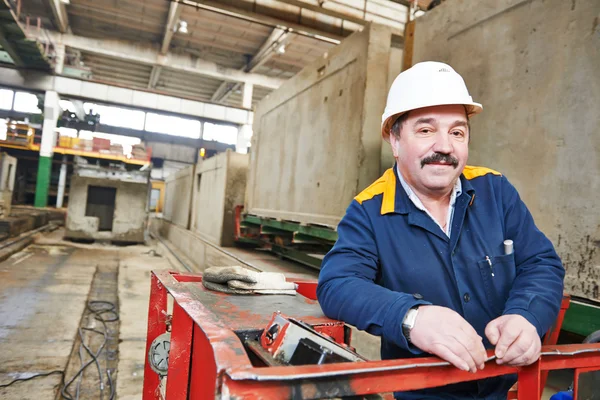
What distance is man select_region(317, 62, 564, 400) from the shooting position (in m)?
1.34

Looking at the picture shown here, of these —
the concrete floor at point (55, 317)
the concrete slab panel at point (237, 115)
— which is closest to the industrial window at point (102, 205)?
the concrete floor at point (55, 317)

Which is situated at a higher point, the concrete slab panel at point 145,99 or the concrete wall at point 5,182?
the concrete slab panel at point 145,99

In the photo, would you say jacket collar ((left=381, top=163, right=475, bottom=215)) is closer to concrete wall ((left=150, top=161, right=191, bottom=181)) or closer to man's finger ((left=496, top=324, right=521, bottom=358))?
man's finger ((left=496, top=324, right=521, bottom=358))

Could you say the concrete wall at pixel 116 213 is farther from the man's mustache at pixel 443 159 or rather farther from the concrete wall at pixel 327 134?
the man's mustache at pixel 443 159

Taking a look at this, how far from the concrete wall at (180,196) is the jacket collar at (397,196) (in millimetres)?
9152

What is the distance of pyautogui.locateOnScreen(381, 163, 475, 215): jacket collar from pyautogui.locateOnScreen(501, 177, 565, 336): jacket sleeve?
0.15 m

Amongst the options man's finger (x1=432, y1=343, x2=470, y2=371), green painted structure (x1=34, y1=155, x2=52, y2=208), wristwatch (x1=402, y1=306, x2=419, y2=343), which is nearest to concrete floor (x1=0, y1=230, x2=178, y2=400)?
wristwatch (x1=402, y1=306, x2=419, y2=343)

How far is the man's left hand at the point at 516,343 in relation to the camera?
1.06m

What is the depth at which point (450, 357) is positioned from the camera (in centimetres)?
98

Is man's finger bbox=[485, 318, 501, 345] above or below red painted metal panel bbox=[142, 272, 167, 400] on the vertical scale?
above

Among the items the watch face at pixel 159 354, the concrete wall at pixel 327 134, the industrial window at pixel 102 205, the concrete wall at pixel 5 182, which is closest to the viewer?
the watch face at pixel 159 354

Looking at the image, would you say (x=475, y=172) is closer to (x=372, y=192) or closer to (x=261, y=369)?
(x=372, y=192)

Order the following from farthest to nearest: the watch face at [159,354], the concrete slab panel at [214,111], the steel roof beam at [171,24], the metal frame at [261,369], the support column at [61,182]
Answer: the concrete slab panel at [214,111] → the support column at [61,182] → the steel roof beam at [171,24] → the watch face at [159,354] → the metal frame at [261,369]

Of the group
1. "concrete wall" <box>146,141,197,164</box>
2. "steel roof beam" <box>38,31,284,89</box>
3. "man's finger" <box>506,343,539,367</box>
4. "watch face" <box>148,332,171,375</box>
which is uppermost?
"steel roof beam" <box>38,31,284,89</box>
